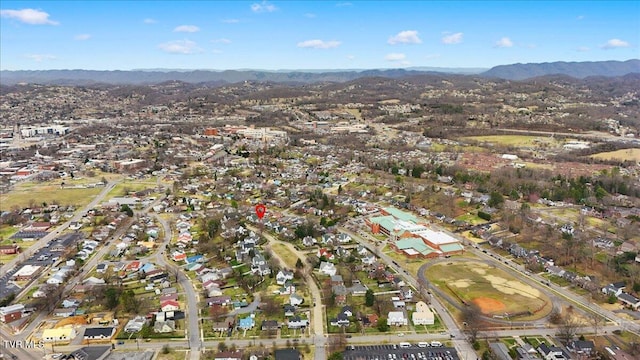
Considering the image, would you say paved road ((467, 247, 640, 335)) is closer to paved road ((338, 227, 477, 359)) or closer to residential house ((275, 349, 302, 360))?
paved road ((338, 227, 477, 359))

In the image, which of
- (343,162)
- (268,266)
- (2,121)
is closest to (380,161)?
(343,162)

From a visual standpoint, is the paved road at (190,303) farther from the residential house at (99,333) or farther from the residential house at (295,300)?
the residential house at (295,300)

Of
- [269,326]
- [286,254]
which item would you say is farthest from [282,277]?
[269,326]

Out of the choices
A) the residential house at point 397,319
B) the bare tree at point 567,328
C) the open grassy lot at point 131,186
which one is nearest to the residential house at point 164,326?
the residential house at point 397,319

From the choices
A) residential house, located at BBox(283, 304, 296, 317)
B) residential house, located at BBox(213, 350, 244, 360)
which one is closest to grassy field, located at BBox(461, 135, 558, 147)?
residential house, located at BBox(283, 304, 296, 317)

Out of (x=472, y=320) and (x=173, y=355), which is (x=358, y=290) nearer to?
(x=472, y=320)

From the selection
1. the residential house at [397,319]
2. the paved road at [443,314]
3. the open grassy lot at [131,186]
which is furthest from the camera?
the open grassy lot at [131,186]
